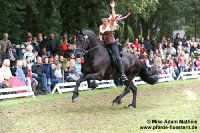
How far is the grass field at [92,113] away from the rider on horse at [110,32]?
149 cm

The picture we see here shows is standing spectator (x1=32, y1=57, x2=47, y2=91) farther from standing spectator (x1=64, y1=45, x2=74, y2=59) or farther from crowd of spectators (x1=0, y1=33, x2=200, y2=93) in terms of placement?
standing spectator (x1=64, y1=45, x2=74, y2=59)

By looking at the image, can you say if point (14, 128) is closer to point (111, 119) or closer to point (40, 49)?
point (111, 119)

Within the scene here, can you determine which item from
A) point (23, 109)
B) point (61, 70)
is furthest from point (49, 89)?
point (23, 109)

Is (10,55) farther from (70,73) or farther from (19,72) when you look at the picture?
(70,73)

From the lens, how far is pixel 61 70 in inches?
771

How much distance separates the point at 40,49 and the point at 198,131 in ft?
41.8

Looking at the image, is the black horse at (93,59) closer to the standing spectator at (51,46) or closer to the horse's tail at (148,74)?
the horse's tail at (148,74)

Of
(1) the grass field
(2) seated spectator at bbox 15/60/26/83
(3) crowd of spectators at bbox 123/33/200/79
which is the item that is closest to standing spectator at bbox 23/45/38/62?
(2) seated spectator at bbox 15/60/26/83

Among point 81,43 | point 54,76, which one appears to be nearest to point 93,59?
point 81,43

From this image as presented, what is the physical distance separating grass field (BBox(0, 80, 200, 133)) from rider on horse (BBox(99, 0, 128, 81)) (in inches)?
58.8

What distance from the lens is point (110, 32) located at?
1338cm

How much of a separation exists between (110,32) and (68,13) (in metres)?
15.4

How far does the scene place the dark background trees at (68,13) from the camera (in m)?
23.5

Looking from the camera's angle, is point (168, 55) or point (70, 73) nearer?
point (70, 73)
